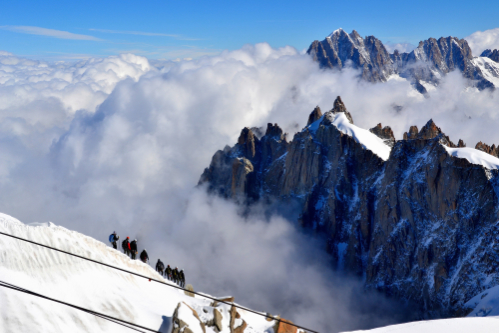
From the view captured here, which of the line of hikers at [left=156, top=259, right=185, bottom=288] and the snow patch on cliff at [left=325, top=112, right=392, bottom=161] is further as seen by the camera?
the snow patch on cliff at [left=325, top=112, right=392, bottom=161]

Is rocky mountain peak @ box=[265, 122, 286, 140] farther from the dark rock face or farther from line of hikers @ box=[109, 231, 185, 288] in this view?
line of hikers @ box=[109, 231, 185, 288]

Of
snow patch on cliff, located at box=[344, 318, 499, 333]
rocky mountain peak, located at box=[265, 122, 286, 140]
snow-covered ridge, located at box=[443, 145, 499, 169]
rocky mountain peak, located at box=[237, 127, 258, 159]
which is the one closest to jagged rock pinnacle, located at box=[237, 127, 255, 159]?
rocky mountain peak, located at box=[237, 127, 258, 159]

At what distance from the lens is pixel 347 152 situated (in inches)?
5226

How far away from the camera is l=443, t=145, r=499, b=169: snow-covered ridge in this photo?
84438mm

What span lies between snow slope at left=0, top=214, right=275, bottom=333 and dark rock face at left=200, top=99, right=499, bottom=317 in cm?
6298

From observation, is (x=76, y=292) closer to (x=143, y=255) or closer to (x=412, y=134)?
(x=143, y=255)

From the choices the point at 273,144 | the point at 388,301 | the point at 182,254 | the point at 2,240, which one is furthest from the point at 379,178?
the point at 2,240

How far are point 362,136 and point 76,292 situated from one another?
407ft

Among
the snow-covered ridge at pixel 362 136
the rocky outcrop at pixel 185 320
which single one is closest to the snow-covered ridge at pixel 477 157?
the snow-covered ridge at pixel 362 136

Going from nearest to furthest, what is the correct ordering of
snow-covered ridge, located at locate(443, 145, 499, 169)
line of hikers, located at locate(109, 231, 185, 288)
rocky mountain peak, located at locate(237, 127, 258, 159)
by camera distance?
line of hikers, located at locate(109, 231, 185, 288) → snow-covered ridge, located at locate(443, 145, 499, 169) → rocky mountain peak, located at locate(237, 127, 258, 159)

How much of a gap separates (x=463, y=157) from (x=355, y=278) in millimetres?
49630

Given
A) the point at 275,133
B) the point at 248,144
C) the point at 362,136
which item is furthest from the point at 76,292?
the point at 275,133

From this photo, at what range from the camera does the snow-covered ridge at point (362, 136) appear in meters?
130

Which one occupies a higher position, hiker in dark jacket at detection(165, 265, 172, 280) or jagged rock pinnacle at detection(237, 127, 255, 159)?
jagged rock pinnacle at detection(237, 127, 255, 159)
